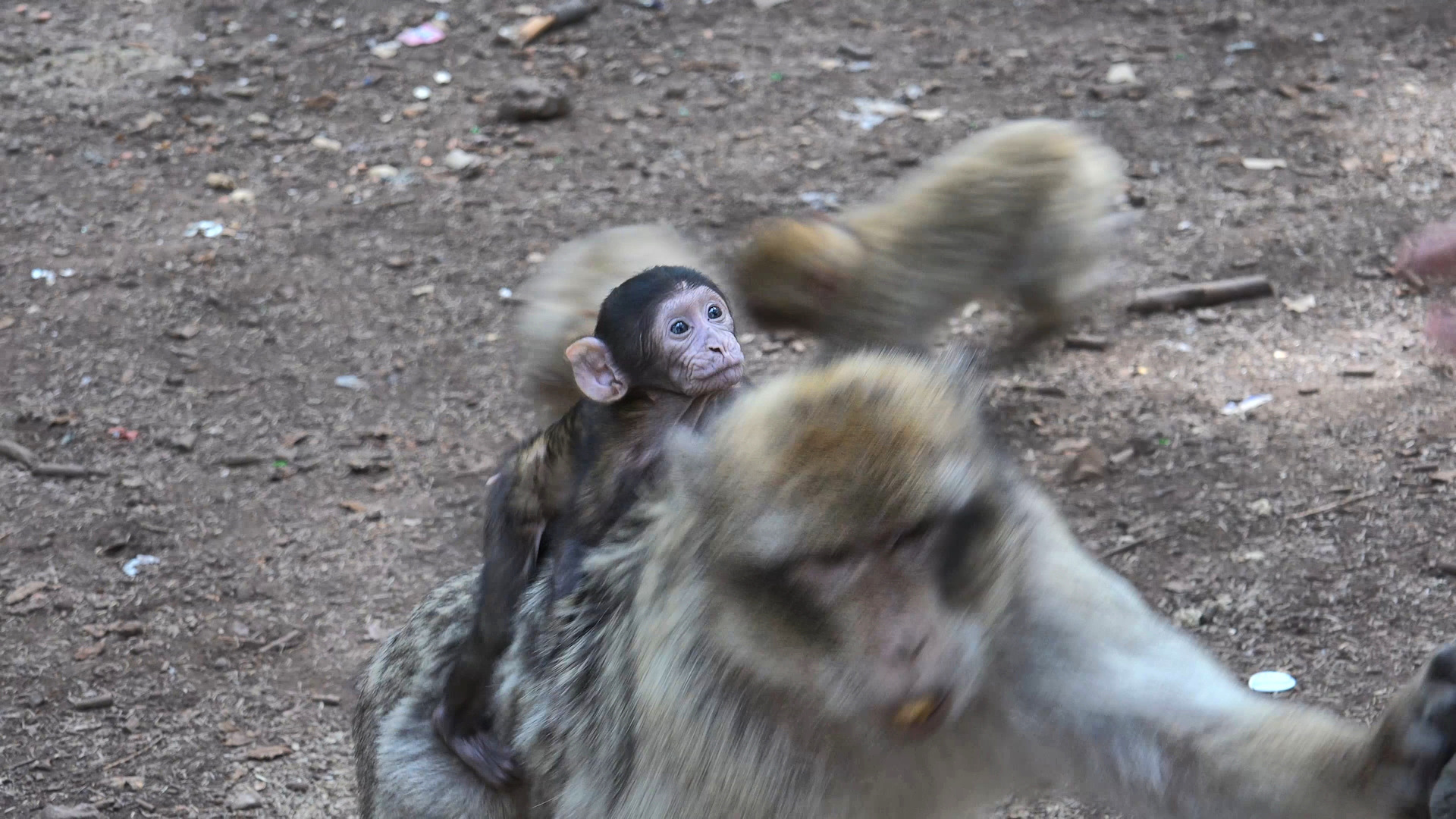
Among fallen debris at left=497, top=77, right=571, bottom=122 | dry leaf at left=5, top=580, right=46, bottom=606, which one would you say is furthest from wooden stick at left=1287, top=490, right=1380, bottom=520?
fallen debris at left=497, top=77, right=571, bottom=122

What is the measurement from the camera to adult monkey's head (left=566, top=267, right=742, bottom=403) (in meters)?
2.99

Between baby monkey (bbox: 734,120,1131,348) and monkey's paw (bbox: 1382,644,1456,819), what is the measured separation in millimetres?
1383

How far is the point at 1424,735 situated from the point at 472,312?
4891 mm

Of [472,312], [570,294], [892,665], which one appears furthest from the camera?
[472,312]

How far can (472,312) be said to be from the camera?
6.20 m

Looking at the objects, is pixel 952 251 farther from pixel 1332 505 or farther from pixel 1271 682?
pixel 1332 505

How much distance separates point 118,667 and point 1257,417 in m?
3.83

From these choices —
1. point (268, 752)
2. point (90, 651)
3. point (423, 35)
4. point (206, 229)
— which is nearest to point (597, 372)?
point (268, 752)

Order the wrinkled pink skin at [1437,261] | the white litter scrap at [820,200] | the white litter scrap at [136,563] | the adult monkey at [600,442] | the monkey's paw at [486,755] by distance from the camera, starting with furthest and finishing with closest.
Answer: the white litter scrap at [820,200], the white litter scrap at [136,563], the adult monkey at [600,442], the monkey's paw at [486,755], the wrinkled pink skin at [1437,261]

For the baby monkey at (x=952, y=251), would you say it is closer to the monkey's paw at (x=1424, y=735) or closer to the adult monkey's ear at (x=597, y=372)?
the adult monkey's ear at (x=597, y=372)

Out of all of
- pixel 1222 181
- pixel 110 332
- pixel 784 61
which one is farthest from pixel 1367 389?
pixel 110 332

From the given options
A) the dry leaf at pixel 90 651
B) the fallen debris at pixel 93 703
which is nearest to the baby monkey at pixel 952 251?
the fallen debris at pixel 93 703

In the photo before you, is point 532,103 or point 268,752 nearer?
point 268,752

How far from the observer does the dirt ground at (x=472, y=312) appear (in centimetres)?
414
